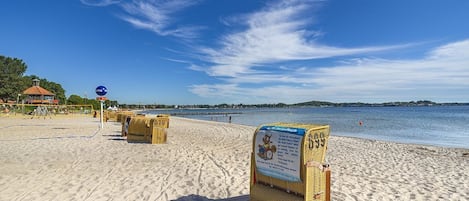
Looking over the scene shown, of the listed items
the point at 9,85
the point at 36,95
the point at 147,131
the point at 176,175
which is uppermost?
the point at 9,85

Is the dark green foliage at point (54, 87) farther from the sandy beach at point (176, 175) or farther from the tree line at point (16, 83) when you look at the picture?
the sandy beach at point (176, 175)

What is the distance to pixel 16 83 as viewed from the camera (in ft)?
168

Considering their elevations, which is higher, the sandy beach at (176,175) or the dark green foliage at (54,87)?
the dark green foliage at (54,87)

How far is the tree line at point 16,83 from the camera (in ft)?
162

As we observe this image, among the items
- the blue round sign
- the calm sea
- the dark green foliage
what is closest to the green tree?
the dark green foliage

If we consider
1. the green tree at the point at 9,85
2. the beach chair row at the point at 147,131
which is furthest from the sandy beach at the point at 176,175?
the green tree at the point at 9,85

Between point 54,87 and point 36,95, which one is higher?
point 54,87

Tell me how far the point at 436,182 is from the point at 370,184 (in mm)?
1619

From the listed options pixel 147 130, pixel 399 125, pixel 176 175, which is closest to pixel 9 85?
pixel 147 130

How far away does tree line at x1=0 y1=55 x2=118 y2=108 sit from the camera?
1940 inches

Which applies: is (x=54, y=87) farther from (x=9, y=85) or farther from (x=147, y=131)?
(x=147, y=131)

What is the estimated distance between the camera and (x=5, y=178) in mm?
5621

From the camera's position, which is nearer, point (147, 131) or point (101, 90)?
point (147, 131)

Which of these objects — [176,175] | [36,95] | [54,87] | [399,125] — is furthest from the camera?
[54,87]
